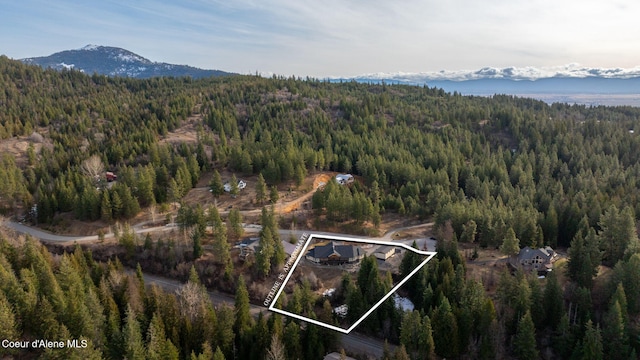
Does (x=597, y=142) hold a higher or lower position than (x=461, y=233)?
higher

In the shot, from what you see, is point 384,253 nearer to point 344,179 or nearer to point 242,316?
point 242,316

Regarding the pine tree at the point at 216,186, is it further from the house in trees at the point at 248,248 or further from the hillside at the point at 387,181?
the house in trees at the point at 248,248

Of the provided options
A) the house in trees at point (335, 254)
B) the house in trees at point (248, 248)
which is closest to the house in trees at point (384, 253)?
the house in trees at point (335, 254)

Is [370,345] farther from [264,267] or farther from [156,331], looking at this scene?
[156,331]

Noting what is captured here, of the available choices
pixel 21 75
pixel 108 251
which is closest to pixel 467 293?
pixel 108 251

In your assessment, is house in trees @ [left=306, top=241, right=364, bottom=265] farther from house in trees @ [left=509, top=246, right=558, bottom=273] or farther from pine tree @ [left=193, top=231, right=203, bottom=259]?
house in trees @ [left=509, top=246, right=558, bottom=273]

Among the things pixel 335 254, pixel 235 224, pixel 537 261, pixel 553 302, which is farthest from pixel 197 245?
pixel 537 261
